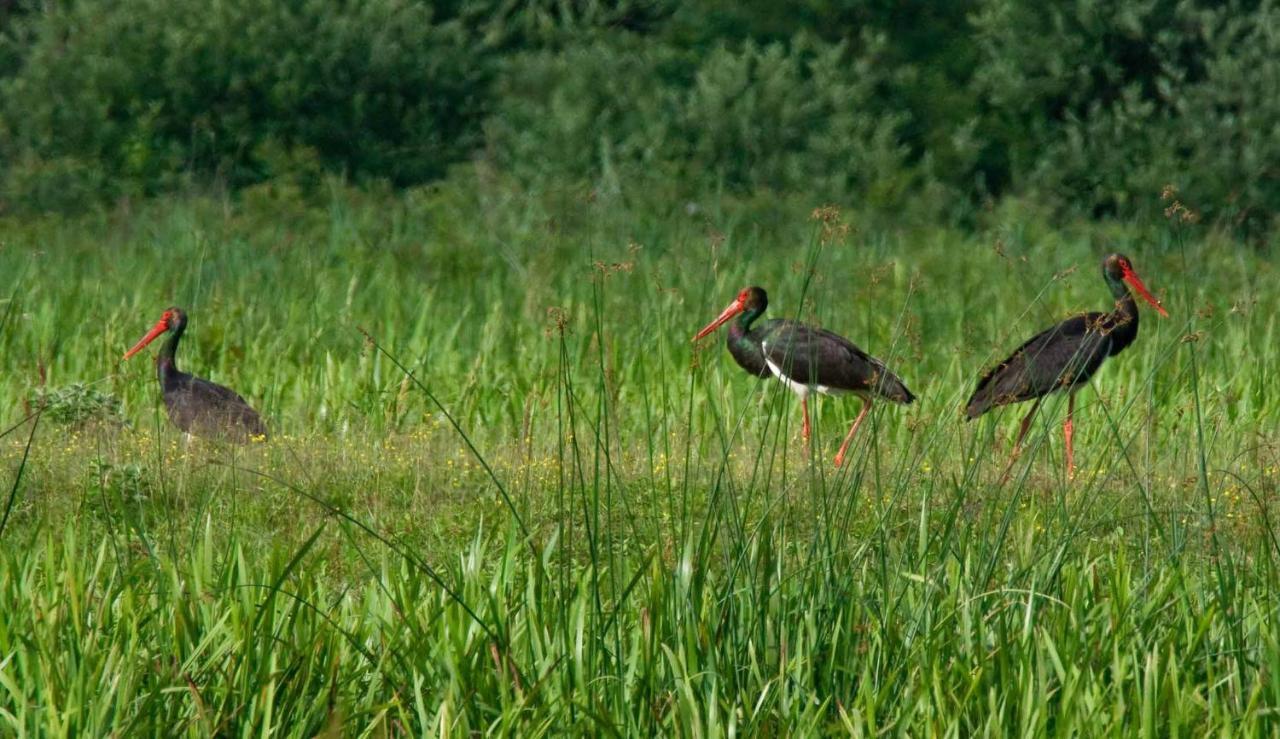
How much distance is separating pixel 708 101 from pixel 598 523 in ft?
49.7

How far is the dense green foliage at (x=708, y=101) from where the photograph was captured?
59.9 ft

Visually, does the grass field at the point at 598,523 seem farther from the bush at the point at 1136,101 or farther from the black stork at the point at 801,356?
the bush at the point at 1136,101

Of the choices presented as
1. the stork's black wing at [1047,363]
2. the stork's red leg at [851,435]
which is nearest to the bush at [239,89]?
the stork's red leg at [851,435]

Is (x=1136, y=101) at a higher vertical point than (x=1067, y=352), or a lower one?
higher

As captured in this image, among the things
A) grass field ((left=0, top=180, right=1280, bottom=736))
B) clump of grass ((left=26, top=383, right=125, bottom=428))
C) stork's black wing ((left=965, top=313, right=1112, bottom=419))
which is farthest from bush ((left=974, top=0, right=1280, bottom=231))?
clump of grass ((left=26, top=383, right=125, bottom=428))

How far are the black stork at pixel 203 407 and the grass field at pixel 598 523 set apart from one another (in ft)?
0.63

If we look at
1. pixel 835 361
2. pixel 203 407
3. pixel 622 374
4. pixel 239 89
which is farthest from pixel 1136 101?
pixel 203 407

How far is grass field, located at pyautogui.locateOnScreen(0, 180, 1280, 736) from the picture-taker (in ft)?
11.7

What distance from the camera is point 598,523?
3.88m

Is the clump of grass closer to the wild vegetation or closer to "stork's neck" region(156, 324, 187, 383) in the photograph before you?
the wild vegetation

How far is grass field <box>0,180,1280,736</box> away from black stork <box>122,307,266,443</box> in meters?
0.19

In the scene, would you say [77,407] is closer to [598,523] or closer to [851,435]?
[851,435]

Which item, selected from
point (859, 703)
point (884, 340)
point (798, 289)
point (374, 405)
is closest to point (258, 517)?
point (374, 405)

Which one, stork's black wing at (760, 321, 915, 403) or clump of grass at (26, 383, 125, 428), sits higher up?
stork's black wing at (760, 321, 915, 403)
